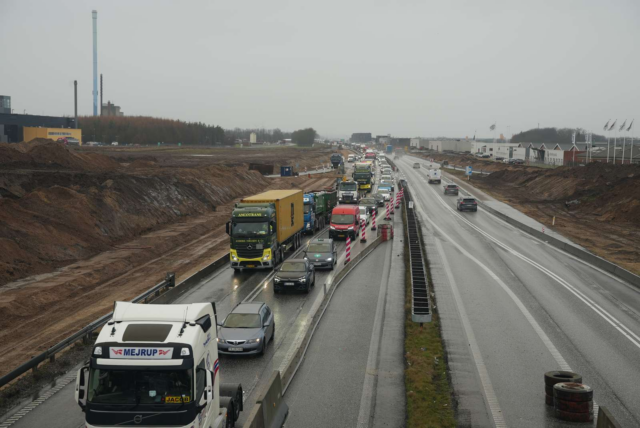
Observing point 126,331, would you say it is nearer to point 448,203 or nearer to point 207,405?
point 207,405

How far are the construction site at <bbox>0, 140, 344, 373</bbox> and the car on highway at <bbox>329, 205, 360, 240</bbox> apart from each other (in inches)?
327

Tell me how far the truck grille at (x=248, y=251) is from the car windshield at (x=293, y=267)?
3169 millimetres

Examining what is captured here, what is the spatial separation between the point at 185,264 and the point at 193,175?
1433 inches

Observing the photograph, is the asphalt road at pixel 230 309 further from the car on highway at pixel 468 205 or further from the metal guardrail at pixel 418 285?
the car on highway at pixel 468 205

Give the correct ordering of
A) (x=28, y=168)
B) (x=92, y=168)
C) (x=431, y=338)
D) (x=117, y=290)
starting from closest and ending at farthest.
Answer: (x=431, y=338)
(x=117, y=290)
(x=28, y=168)
(x=92, y=168)

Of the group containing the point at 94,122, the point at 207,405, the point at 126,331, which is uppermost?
the point at 94,122

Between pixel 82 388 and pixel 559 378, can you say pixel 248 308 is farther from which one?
pixel 82 388

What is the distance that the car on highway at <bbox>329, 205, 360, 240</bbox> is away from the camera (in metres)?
45.1

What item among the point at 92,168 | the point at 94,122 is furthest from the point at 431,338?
the point at 94,122

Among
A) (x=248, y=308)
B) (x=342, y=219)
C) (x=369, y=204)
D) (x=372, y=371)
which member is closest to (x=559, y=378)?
(x=372, y=371)

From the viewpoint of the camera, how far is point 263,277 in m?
32.6

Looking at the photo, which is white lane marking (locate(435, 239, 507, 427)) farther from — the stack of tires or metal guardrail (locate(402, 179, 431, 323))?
metal guardrail (locate(402, 179, 431, 323))

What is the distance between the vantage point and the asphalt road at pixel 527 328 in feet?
54.2

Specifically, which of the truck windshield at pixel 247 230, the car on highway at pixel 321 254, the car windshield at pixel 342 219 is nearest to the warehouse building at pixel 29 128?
the car windshield at pixel 342 219
